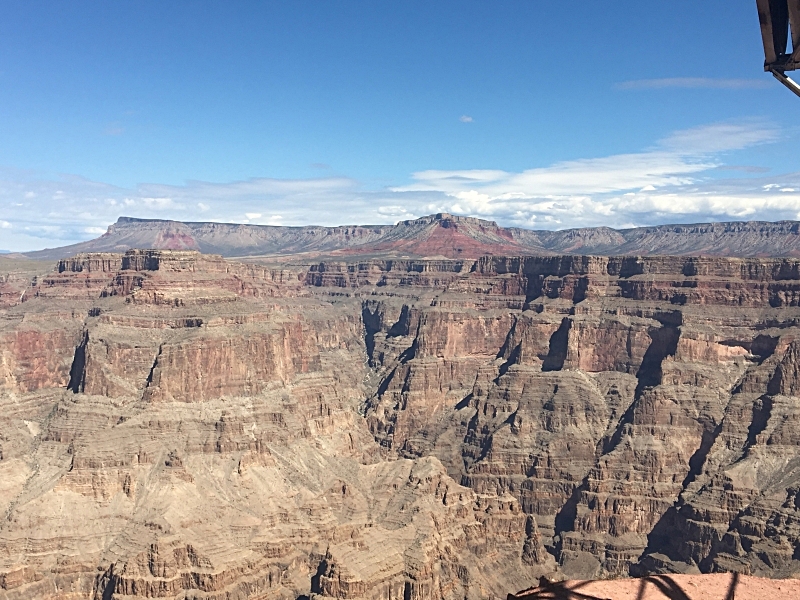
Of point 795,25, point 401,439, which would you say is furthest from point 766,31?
point 401,439

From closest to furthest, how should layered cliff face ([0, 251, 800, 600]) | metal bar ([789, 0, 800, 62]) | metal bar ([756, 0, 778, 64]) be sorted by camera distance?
metal bar ([789, 0, 800, 62])
metal bar ([756, 0, 778, 64])
layered cliff face ([0, 251, 800, 600])

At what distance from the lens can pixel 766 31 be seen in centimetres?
1555

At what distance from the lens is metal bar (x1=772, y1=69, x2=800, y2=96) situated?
1652 cm

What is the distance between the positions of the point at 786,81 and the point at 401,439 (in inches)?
5375

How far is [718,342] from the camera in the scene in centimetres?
13038

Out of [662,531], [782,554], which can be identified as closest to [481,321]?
[662,531]

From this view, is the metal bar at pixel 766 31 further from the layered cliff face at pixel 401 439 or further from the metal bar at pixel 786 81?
the layered cliff face at pixel 401 439

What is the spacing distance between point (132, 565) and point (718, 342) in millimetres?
91168

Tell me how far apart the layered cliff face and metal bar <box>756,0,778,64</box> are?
2983 inches

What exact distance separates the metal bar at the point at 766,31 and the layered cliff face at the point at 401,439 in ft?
249

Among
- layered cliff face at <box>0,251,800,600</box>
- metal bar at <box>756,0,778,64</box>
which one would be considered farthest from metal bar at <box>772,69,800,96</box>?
layered cliff face at <box>0,251,800,600</box>

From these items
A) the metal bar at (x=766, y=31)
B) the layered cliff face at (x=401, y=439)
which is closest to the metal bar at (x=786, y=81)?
the metal bar at (x=766, y=31)

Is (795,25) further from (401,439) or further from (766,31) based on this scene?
(401,439)

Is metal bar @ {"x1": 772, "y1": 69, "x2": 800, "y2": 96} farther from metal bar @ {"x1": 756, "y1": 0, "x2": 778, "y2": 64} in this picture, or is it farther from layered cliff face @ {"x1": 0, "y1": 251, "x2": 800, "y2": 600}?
layered cliff face @ {"x1": 0, "y1": 251, "x2": 800, "y2": 600}
